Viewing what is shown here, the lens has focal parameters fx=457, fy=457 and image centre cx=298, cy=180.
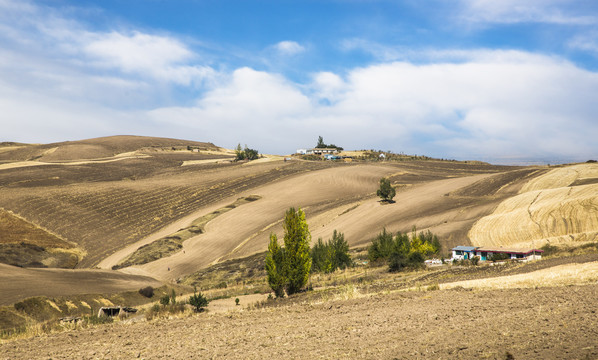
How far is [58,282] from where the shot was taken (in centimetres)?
3997

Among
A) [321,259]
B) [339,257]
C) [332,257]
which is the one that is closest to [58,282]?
[321,259]

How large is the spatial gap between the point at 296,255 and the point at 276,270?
1944mm

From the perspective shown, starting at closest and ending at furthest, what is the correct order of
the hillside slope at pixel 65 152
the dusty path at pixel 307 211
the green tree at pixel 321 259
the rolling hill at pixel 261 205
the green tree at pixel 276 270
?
the green tree at pixel 276 270 < the green tree at pixel 321 259 < the rolling hill at pixel 261 205 < the dusty path at pixel 307 211 < the hillside slope at pixel 65 152

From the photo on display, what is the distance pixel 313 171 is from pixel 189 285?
74630 millimetres

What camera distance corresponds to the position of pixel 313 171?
125250 millimetres

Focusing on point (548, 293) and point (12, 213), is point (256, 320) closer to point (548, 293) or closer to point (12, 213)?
point (548, 293)

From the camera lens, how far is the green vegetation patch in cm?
6309

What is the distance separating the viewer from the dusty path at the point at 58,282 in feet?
113

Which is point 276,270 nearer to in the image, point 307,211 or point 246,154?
point 307,211

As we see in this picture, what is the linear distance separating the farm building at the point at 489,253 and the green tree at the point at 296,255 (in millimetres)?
23774

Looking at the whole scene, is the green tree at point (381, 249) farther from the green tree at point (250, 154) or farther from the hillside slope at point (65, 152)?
the hillside slope at point (65, 152)

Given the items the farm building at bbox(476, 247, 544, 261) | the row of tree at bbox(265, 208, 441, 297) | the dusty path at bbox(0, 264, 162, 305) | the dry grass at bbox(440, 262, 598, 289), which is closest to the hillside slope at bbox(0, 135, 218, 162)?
the dusty path at bbox(0, 264, 162, 305)

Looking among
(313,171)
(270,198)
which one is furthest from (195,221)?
(313,171)

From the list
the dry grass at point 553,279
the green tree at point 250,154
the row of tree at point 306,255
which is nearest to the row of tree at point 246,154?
the green tree at point 250,154
